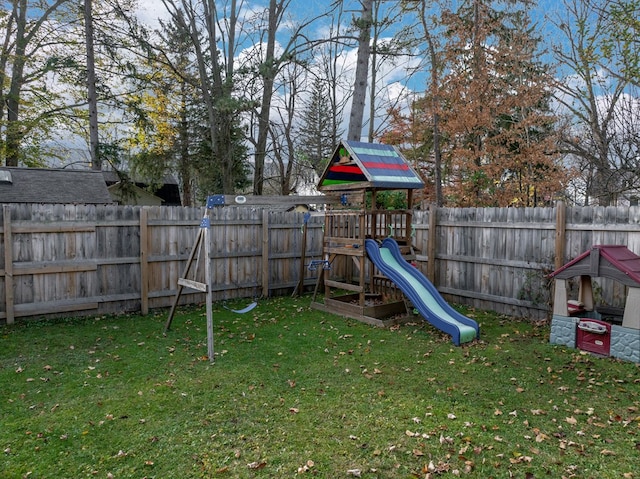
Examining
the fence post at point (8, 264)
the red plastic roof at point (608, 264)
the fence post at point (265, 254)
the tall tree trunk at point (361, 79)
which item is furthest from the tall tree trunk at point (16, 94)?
the red plastic roof at point (608, 264)

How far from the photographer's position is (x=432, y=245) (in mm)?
8391

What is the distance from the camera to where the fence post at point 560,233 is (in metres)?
6.43

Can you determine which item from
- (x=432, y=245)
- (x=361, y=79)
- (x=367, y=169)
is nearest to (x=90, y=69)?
(x=361, y=79)

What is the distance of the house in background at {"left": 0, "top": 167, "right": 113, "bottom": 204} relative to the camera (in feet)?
35.5

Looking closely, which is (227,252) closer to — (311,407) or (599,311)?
(311,407)

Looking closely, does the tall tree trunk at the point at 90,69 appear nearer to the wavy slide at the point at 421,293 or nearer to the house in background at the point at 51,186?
the house in background at the point at 51,186

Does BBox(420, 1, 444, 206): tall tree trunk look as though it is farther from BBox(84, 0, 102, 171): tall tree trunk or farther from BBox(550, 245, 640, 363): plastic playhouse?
BBox(84, 0, 102, 171): tall tree trunk

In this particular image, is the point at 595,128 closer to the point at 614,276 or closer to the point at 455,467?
the point at 614,276

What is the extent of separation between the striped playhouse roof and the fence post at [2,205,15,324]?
4966mm

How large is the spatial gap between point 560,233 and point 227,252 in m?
5.94

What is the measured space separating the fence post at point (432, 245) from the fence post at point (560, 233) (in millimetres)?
2334

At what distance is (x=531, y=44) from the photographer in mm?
12414

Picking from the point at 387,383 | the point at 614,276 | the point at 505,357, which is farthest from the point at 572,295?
the point at 387,383

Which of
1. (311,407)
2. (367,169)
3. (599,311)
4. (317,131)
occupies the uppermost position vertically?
(317,131)
